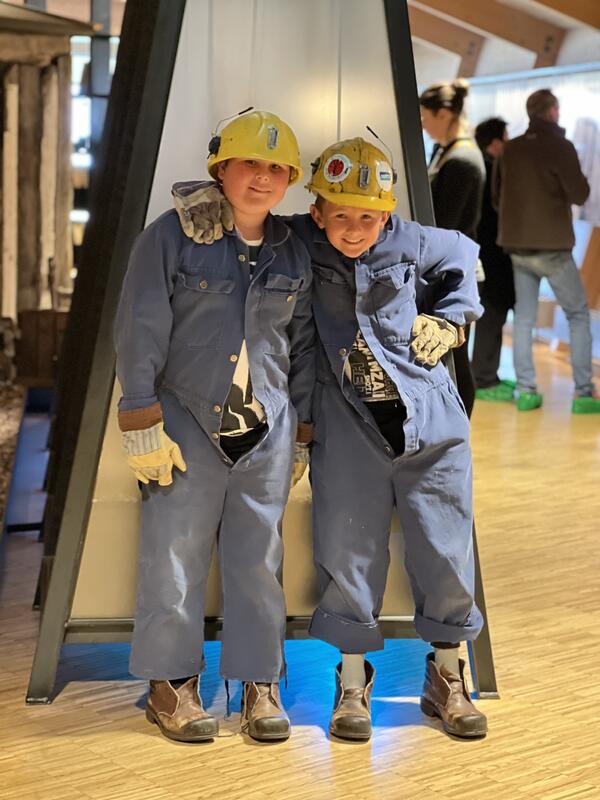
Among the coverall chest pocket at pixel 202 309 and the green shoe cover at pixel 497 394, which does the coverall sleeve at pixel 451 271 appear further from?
the green shoe cover at pixel 497 394

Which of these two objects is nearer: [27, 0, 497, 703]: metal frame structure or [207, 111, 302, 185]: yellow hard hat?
[207, 111, 302, 185]: yellow hard hat

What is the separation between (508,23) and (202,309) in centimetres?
865

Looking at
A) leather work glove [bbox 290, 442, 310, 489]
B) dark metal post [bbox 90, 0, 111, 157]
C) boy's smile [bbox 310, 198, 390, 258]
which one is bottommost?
leather work glove [bbox 290, 442, 310, 489]

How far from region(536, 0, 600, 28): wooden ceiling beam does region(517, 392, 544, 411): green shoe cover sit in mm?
3486

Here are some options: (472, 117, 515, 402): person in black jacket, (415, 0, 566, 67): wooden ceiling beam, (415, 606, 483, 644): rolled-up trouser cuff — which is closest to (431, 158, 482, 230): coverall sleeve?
(415, 606, 483, 644): rolled-up trouser cuff

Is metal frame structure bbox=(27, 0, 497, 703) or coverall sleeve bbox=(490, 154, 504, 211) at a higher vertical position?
coverall sleeve bbox=(490, 154, 504, 211)

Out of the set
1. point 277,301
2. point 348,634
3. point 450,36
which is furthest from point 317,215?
point 450,36

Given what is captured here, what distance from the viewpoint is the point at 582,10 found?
9828 millimetres

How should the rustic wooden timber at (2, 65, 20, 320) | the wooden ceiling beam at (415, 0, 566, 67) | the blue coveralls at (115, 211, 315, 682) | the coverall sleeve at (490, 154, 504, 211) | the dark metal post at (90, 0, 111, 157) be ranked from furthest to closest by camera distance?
the wooden ceiling beam at (415, 0, 566, 67) < the coverall sleeve at (490, 154, 504, 211) < the rustic wooden timber at (2, 65, 20, 320) < the dark metal post at (90, 0, 111, 157) < the blue coveralls at (115, 211, 315, 682)

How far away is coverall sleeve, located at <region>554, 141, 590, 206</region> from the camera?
759cm

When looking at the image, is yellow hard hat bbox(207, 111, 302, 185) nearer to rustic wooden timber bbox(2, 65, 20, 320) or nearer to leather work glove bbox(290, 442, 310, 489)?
leather work glove bbox(290, 442, 310, 489)

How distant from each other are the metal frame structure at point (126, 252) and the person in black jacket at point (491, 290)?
4903 millimetres

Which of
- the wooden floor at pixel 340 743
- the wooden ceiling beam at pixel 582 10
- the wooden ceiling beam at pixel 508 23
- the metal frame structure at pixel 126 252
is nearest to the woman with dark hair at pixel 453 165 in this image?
the wooden floor at pixel 340 743

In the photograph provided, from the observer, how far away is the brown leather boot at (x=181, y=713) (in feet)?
9.94
